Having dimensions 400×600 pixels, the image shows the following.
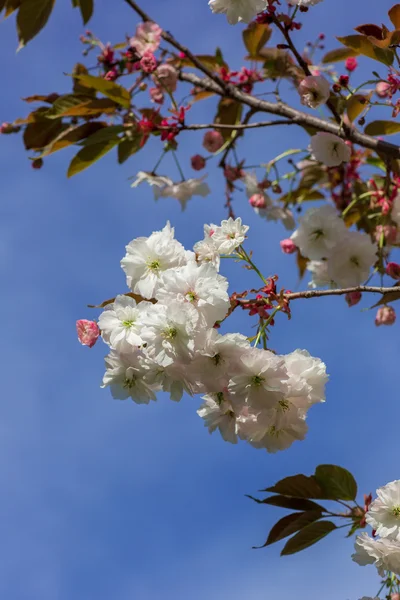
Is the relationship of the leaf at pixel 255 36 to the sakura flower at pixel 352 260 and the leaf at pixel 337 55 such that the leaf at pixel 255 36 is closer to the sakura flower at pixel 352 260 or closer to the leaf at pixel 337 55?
the leaf at pixel 337 55

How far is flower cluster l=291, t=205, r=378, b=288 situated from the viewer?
2.30 m

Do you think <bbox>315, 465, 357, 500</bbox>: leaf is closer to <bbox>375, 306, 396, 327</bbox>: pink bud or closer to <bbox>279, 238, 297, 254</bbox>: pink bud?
<bbox>375, 306, 396, 327</bbox>: pink bud

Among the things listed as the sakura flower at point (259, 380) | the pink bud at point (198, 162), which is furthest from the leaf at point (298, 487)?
the pink bud at point (198, 162)

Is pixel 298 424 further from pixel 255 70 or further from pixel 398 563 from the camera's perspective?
pixel 255 70

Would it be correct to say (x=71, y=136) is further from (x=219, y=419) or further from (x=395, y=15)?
(x=219, y=419)

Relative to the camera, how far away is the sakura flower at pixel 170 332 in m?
1.20

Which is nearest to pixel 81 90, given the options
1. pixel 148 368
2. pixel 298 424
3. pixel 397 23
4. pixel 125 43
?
pixel 125 43

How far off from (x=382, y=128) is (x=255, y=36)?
62 centimetres

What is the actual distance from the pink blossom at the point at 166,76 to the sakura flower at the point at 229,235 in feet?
4.11

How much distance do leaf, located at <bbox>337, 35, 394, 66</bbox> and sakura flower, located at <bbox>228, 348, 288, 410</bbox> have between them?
0.90m

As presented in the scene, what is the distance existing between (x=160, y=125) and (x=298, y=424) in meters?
1.33

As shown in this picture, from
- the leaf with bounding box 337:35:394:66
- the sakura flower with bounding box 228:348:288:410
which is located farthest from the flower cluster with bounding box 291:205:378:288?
the sakura flower with bounding box 228:348:288:410

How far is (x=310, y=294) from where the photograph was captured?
4.32ft

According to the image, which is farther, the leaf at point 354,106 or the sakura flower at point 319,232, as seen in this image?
the sakura flower at point 319,232
